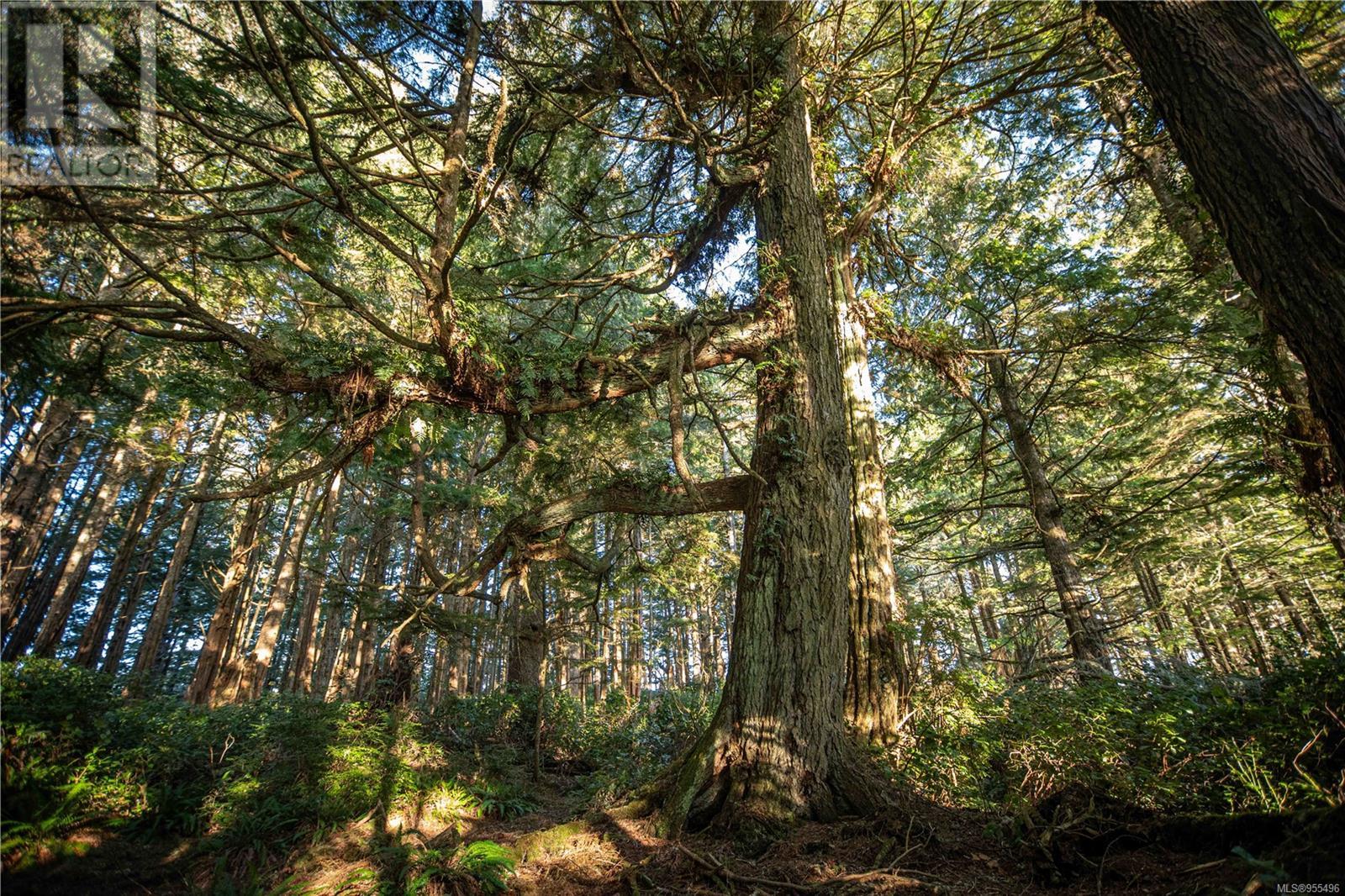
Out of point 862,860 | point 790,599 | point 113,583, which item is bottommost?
point 862,860

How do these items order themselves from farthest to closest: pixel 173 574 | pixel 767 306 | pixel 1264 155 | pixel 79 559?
pixel 173 574, pixel 79 559, pixel 767 306, pixel 1264 155

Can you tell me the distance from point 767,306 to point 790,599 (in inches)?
117

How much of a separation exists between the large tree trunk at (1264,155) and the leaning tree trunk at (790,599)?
270 cm

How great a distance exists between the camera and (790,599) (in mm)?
4070

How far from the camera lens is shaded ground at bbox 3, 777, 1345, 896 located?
218 cm

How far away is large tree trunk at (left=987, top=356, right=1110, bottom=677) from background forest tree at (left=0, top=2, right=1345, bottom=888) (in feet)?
0.27

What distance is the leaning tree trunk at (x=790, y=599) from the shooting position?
362 centimetres

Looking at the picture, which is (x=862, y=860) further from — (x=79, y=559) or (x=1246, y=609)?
(x=79, y=559)

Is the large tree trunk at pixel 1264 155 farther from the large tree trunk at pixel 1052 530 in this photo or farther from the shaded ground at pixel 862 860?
the large tree trunk at pixel 1052 530

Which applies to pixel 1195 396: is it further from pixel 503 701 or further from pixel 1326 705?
pixel 503 701

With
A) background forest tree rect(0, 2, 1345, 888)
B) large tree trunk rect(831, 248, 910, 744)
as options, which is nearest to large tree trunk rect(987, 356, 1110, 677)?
background forest tree rect(0, 2, 1345, 888)

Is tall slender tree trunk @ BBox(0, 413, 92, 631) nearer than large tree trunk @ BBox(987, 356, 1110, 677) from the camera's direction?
No

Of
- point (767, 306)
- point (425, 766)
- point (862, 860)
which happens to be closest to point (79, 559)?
point (425, 766)

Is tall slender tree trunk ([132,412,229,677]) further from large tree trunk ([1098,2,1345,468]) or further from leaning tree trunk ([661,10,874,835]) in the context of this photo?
large tree trunk ([1098,2,1345,468])
